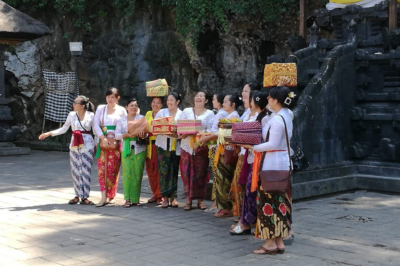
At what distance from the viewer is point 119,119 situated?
8414 millimetres

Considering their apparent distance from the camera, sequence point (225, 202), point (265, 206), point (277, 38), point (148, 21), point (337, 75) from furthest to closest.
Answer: point (148, 21), point (277, 38), point (337, 75), point (225, 202), point (265, 206)

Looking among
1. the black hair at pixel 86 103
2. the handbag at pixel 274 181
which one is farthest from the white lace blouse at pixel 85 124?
the handbag at pixel 274 181

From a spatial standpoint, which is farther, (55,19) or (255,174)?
(55,19)

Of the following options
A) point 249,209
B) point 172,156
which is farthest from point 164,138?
point 249,209

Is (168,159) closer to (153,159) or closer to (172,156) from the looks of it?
(172,156)

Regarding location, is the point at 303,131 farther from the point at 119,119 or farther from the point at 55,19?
the point at 55,19

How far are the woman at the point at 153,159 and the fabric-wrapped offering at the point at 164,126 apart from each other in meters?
0.51

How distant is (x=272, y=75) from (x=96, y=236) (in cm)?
314

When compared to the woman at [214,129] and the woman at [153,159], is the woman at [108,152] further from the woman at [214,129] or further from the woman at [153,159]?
the woman at [214,129]

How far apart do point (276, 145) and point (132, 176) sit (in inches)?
134

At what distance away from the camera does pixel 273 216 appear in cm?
563

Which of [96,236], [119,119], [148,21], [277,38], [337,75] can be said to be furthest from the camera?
[148,21]

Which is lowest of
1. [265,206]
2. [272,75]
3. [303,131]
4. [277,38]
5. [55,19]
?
[265,206]

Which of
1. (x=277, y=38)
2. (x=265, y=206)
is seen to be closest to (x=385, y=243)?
(x=265, y=206)
